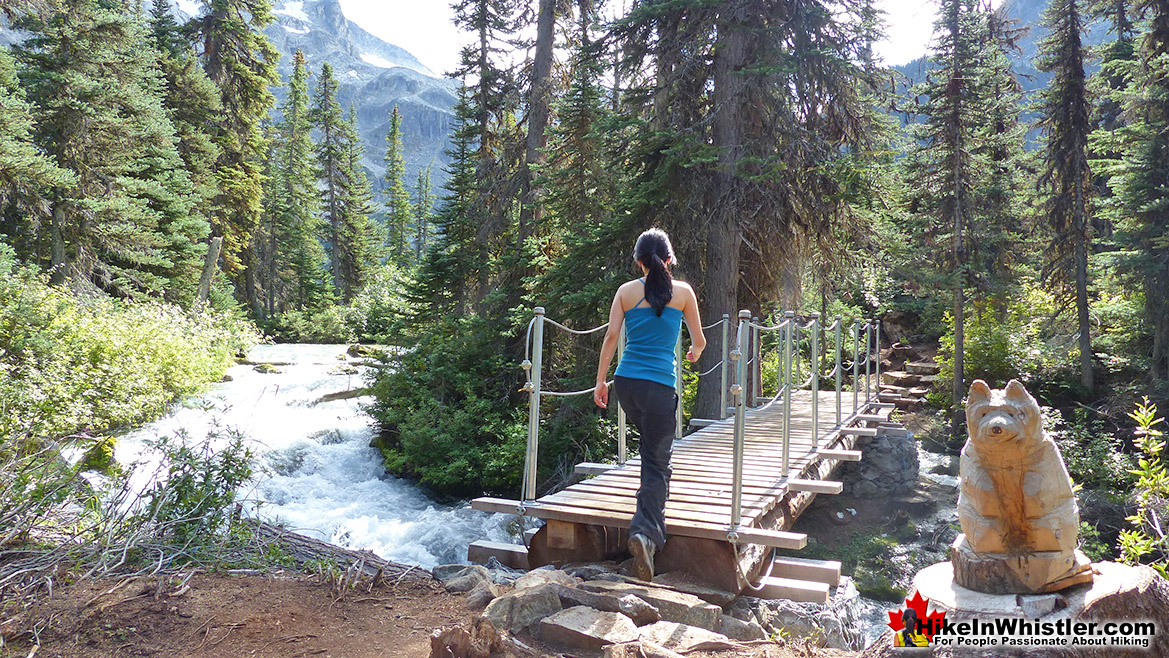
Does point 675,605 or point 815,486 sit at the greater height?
point 815,486

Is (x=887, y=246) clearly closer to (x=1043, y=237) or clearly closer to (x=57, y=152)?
(x=1043, y=237)

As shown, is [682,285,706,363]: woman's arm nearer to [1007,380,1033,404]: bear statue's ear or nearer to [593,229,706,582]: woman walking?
[593,229,706,582]: woman walking

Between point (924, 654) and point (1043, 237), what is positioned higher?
point (1043, 237)

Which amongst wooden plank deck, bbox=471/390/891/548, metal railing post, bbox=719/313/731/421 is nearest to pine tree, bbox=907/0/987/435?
metal railing post, bbox=719/313/731/421

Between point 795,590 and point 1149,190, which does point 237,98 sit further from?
point 1149,190

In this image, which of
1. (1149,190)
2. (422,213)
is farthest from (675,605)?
(422,213)

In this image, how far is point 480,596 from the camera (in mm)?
3549

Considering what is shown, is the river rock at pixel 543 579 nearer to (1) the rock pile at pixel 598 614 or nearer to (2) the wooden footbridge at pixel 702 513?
(1) the rock pile at pixel 598 614

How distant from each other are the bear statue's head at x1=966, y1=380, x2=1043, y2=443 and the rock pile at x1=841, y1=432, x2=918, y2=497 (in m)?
8.55

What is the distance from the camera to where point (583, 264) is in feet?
32.6

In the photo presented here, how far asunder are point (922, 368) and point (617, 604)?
1837cm

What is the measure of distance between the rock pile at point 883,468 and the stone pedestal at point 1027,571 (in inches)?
341

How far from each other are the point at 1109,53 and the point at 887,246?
36.1ft

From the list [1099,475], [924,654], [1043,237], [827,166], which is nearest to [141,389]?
[827,166]
